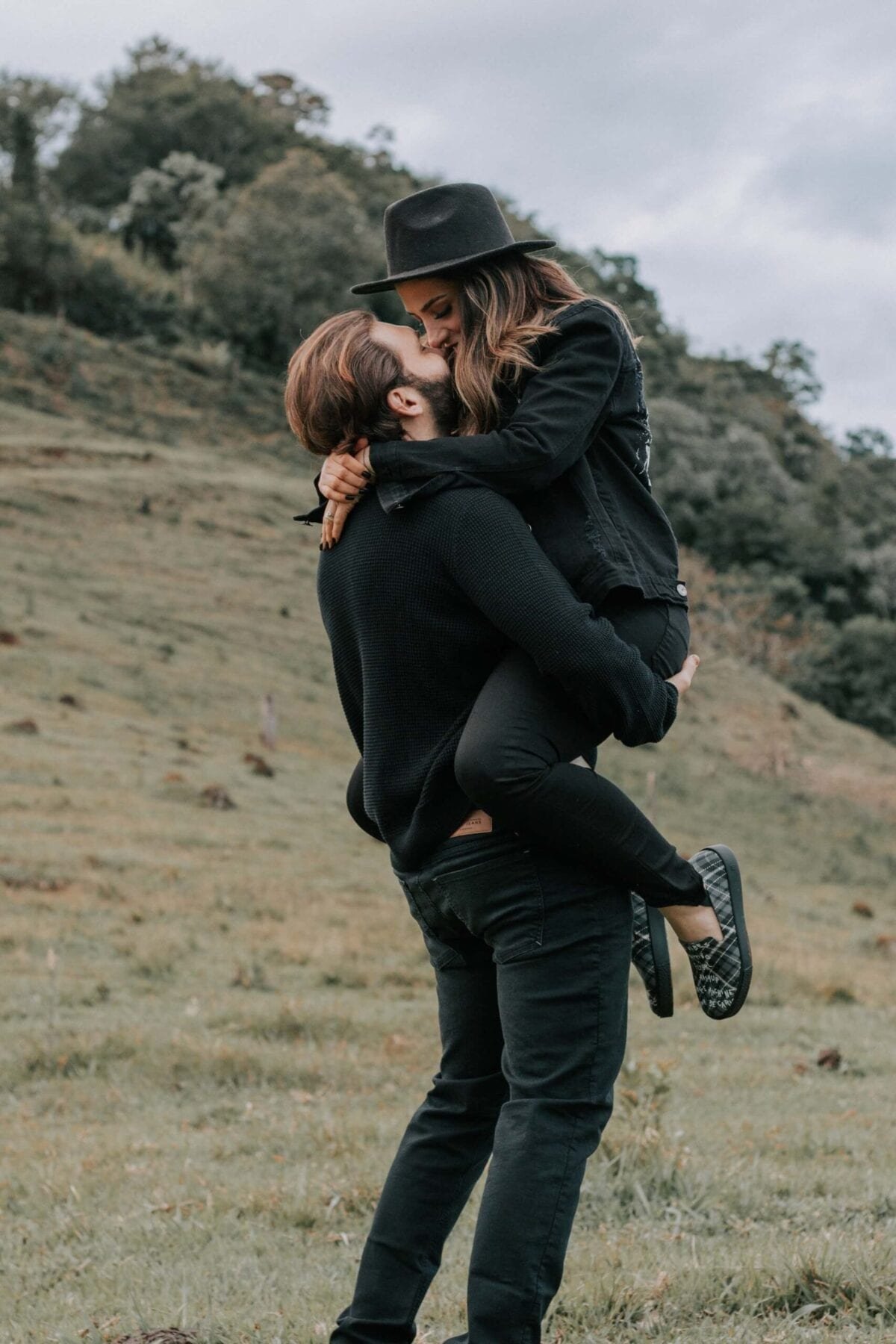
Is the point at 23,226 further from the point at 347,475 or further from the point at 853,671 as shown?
the point at 347,475

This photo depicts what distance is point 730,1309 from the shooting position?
332 centimetres

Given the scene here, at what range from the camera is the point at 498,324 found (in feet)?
9.11

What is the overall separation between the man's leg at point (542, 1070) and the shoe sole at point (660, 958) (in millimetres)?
191

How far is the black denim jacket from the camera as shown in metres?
2.64

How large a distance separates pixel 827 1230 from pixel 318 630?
3234 centimetres

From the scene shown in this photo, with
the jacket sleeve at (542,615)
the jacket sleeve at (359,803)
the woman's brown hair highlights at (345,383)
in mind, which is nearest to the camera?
the jacket sleeve at (542,615)

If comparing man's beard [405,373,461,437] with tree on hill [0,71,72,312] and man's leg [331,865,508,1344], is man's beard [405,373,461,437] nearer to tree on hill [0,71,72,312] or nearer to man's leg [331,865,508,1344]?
man's leg [331,865,508,1344]

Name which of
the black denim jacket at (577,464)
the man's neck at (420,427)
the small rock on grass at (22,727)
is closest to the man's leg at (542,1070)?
the black denim jacket at (577,464)

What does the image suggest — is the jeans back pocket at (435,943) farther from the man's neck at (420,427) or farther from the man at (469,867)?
the man's neck at (420,427)

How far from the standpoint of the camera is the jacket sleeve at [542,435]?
8.61ft

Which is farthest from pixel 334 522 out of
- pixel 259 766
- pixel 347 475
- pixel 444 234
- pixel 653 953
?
pixel 259 766

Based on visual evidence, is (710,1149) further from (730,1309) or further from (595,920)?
(595,920)

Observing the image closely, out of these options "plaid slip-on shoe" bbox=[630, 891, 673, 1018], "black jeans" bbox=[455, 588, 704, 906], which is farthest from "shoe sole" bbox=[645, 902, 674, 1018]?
"black jeans" bbox=[455, 588, 704, 906]

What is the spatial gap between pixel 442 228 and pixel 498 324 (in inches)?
10.6
